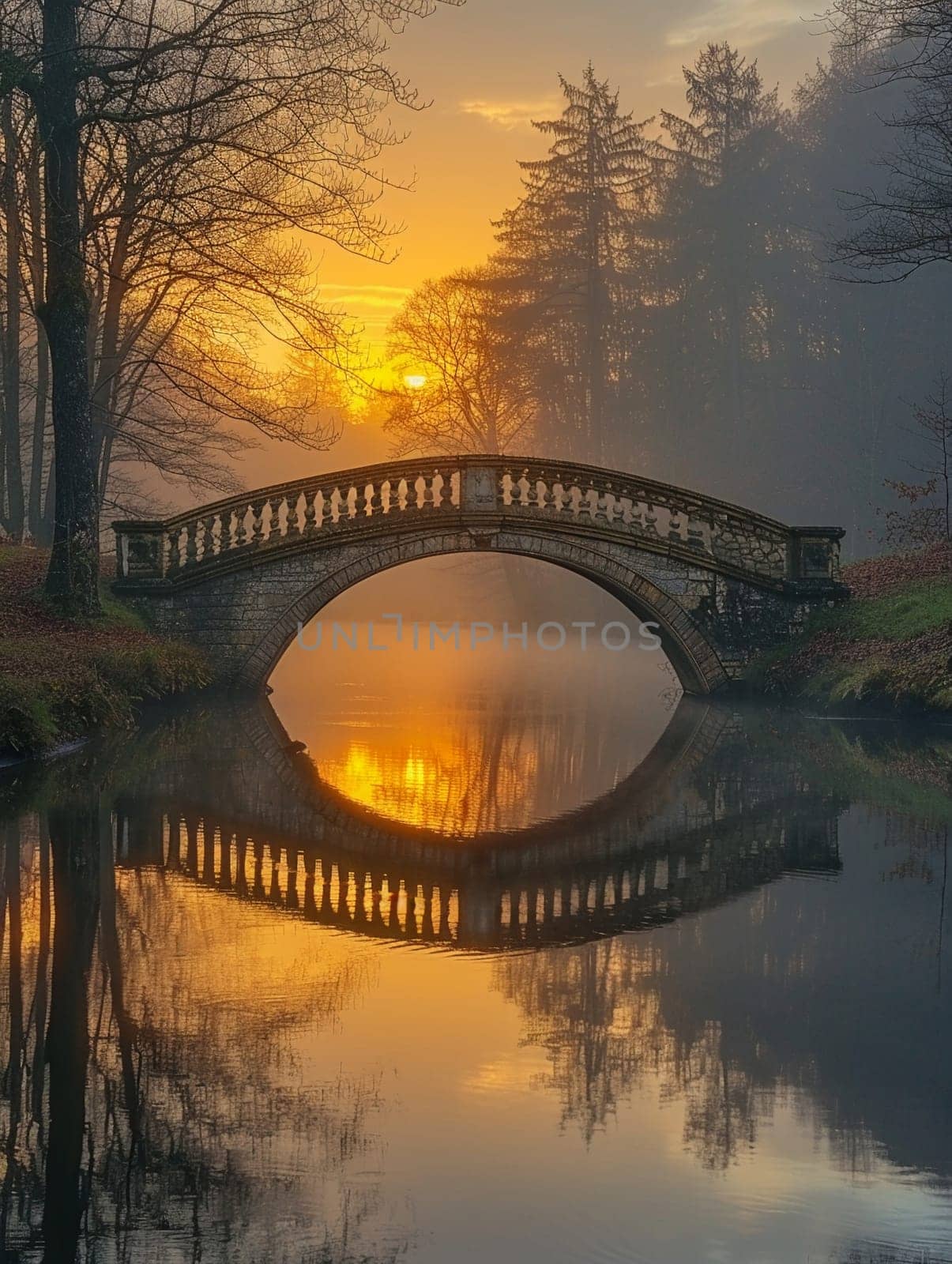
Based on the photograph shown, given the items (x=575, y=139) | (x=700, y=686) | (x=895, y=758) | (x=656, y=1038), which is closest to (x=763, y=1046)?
(x=656, y=1038)

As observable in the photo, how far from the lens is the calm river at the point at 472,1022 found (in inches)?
159

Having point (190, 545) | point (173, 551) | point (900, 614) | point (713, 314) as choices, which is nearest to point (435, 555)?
point (190, 545)

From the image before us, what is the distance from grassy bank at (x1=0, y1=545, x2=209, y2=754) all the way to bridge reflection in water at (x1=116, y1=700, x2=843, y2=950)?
1.24 metres

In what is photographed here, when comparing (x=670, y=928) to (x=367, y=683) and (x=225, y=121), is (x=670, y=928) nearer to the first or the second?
(x=225, y=121)

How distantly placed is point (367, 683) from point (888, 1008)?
19397 millimetres

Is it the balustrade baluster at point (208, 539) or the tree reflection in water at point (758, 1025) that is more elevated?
the balustrade baluster at point (208, 539)

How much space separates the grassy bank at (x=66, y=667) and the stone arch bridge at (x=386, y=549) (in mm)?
972

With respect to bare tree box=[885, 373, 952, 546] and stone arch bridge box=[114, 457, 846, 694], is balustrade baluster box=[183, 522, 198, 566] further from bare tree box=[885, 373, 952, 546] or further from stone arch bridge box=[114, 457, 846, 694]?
bare tree box=[885, 373, 952, 546]

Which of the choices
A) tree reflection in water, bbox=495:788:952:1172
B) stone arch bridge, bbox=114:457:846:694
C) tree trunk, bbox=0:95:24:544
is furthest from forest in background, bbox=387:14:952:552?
tree reflection in water, bbox=495:788:952:1172

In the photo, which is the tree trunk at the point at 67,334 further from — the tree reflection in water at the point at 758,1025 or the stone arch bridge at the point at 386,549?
the tree reflection in water at the point at 758,1025

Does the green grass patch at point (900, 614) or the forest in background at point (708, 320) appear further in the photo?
the forest in background at point (708, 320)

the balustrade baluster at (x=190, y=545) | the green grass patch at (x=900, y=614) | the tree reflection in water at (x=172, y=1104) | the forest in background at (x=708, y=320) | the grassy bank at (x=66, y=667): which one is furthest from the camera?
the forest in background at (x=708, y=320)

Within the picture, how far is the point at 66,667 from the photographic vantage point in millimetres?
15344

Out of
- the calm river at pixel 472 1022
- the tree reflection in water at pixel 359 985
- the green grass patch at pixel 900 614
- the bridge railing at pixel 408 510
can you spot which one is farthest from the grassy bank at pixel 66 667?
the green grass patch at pixel 900 614
